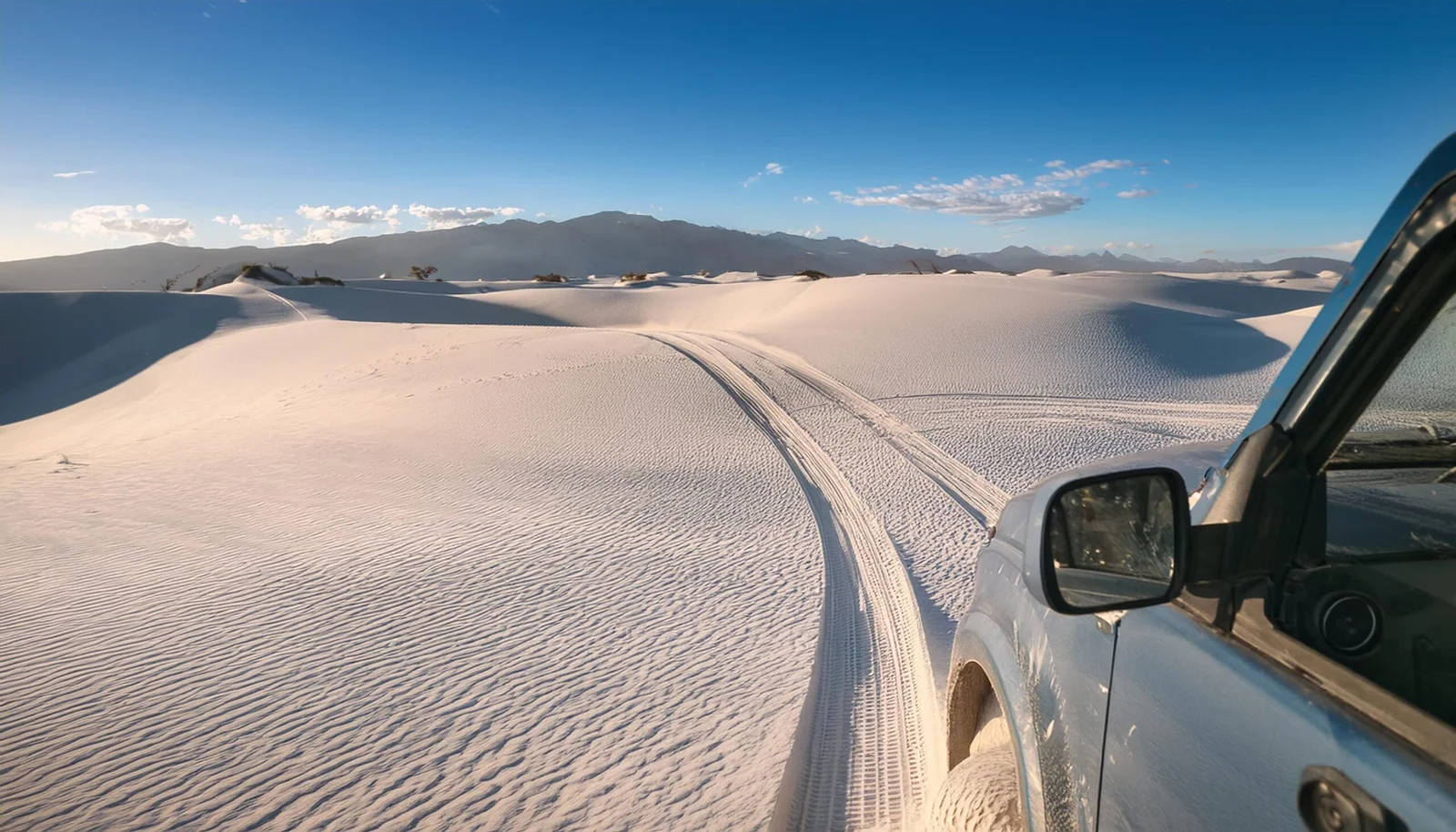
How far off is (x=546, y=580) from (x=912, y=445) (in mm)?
5057

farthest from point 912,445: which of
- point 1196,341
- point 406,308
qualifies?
point 406,308

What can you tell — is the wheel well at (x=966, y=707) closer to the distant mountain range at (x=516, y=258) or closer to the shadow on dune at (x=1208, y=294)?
the shadow on dune at (x=1208, y=294)

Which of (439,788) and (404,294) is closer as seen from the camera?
(439,788)

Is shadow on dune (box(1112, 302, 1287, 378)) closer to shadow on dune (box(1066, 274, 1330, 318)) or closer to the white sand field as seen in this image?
the white sand field

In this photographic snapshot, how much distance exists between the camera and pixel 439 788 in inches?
129

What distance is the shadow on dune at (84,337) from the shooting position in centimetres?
2190

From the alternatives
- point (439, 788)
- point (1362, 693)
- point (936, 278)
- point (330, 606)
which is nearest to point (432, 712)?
point (439, 788)

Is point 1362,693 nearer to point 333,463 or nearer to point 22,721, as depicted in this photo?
point 22,721

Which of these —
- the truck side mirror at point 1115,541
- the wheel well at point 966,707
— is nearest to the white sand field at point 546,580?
the wheel well at point 966,707

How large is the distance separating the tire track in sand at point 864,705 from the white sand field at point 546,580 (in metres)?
0.02

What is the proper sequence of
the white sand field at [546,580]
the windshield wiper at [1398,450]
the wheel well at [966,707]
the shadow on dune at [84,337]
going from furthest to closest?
the shadow on dune at [84,337]
the white sand field at [546,580]
the wheel well at [966,707]
the windshield wiper at [1398,450]

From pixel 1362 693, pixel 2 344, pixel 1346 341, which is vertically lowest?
pixel 2 344

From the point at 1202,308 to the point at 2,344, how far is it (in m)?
41.3

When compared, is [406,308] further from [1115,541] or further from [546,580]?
[1115,541]
